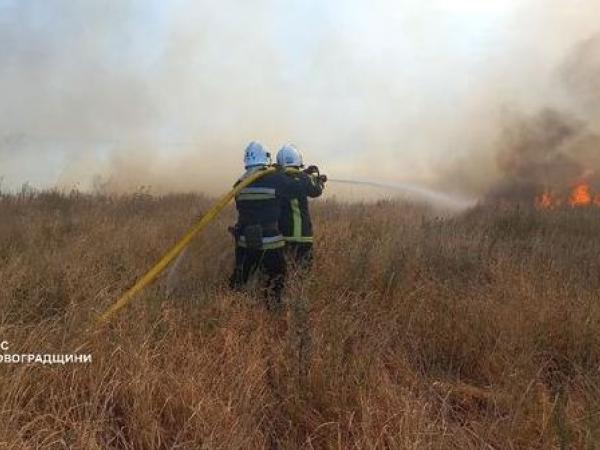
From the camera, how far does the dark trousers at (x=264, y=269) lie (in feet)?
18.8

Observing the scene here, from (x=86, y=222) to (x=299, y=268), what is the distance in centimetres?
540

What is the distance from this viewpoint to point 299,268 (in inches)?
199

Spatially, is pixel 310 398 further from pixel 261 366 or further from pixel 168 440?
pixel 168 440

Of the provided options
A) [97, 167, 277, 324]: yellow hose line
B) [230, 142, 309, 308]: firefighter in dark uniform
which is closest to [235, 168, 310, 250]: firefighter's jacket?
[230, 142, 309, 308]: firefighter in dark uniform

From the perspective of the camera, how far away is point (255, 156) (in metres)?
6.07

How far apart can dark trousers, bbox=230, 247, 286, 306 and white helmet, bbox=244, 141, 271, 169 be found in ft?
2.98

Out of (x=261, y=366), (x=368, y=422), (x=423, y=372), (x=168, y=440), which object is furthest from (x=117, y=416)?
(x=423, y=372)

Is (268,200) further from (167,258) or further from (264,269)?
(167,258)

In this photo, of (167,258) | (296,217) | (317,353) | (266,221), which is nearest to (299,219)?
(296,217)

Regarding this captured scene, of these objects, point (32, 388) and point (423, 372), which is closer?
point (32, 388)

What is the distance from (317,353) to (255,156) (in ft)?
9.80

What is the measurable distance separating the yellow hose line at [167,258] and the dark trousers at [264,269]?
26.5 inches

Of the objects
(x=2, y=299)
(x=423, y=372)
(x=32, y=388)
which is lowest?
(x=423, y=372)

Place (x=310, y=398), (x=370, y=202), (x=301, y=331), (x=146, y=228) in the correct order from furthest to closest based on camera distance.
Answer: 1. (x=370, y=202)
2. (x=146, y=228)
3. (x=301, y=331)
4. (x=310, y=398)
